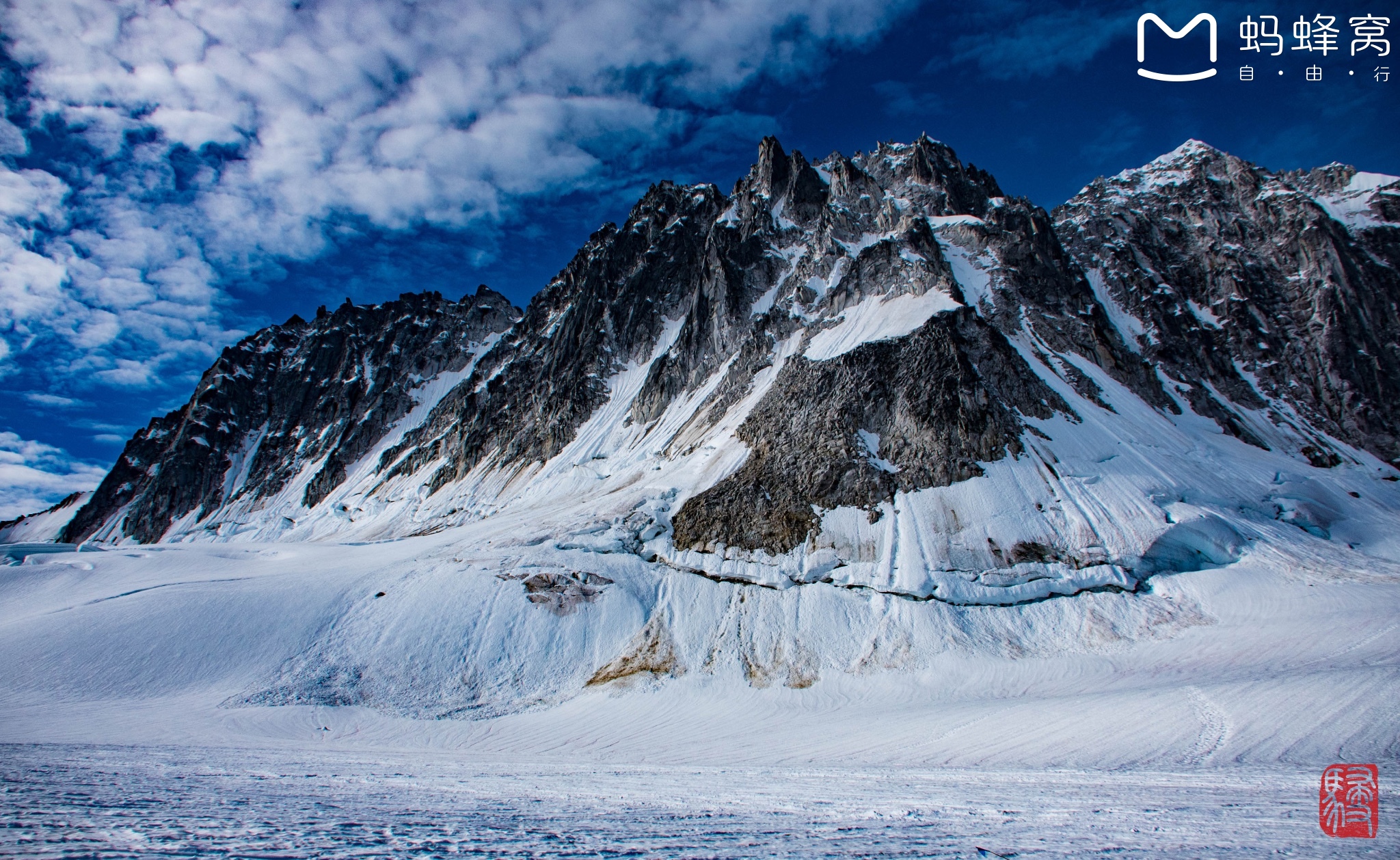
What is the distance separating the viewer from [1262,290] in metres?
83.6

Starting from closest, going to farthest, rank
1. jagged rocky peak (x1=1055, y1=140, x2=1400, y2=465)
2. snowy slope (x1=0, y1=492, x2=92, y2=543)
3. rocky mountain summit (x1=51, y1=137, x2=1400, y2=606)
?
rocky mountain summit (x1=51, y1=137, x2=1400, y2=606), jagged rocky peak (x1=1055, y1=140, x2=1400, y2=465), snowy slope (x1=0, y1=492, x2=92, y2=543)

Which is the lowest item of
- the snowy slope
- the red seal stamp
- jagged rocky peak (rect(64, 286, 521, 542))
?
the red seal stamp

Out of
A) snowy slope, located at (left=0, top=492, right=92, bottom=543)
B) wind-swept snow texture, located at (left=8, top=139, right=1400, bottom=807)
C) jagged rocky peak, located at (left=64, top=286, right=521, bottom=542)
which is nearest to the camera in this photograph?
wind-swept snow texture, located at (left=8, top=139, right=1400, bottom=807)

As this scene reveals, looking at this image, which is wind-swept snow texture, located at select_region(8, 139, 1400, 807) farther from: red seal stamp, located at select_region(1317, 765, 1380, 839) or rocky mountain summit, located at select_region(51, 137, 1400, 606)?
red seal stamp, located at select_region(1317, 765, 1380, 839)

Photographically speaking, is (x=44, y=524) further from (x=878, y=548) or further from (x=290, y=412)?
(x=878, y=548)

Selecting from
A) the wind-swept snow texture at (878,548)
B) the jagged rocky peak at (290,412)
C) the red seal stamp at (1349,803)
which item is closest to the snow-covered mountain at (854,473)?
the wind-swept snow texture at (878,548)

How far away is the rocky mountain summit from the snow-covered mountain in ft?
1.33

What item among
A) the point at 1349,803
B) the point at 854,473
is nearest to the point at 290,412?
the point at 854,473

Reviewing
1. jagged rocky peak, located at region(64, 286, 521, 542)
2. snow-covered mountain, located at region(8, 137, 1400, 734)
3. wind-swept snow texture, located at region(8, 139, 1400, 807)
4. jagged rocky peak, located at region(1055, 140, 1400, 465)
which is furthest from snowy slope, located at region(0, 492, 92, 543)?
jagged rocky peak, located at region(1055, 140, 1400, 465)

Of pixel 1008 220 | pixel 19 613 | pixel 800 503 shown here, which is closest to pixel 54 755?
pixel 19 613

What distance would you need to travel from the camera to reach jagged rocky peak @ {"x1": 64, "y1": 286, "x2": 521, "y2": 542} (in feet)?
405

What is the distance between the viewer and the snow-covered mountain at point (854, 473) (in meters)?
30.5

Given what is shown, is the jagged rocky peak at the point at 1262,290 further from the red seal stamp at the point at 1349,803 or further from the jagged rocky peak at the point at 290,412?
the jagged rocky peak at the point at 290,412

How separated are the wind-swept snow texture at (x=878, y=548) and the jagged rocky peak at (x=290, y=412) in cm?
4744
